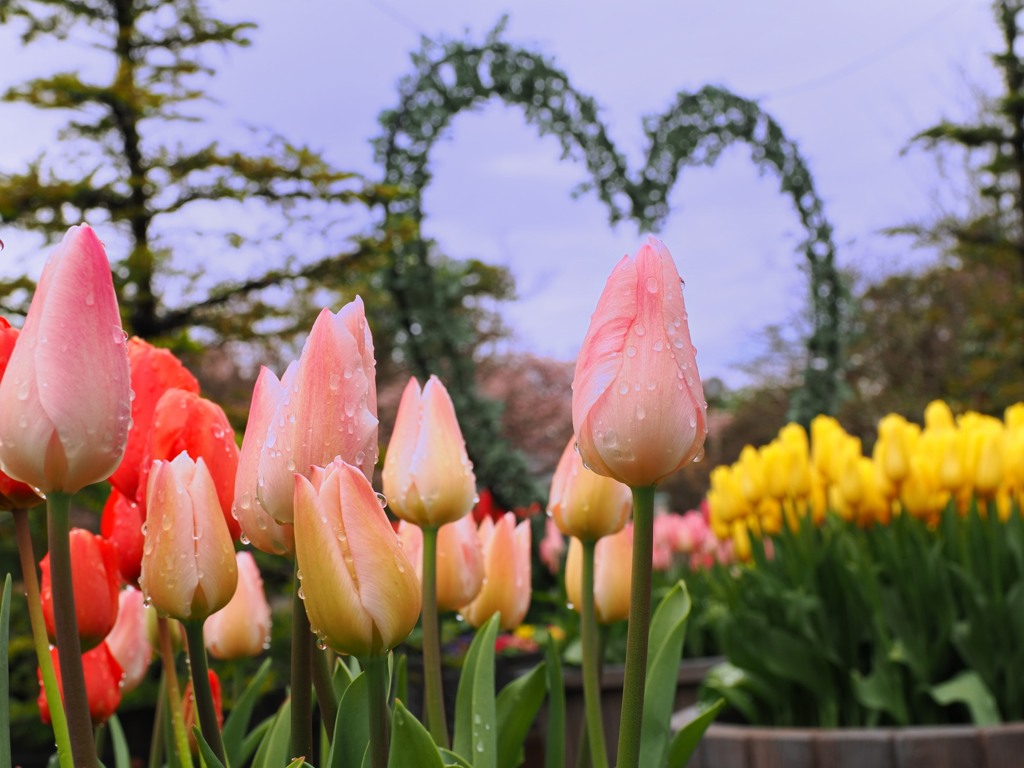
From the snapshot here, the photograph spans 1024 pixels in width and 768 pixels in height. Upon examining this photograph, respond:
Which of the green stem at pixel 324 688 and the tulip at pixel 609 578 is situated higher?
the tulip at pixel 609 578

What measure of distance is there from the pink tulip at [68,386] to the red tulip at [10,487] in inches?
3.5

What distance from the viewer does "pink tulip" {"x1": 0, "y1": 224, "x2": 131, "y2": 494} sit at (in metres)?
0.55

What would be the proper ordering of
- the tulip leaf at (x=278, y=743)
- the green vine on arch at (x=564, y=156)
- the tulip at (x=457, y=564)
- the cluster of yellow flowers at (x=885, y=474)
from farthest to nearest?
the green vine on arch at (x=564, y=156) < the cluster of yellow flowers at (x=885, y=474) < the tulip at (x=457, y=564) < the tulip leaf at (x=278, y=743)

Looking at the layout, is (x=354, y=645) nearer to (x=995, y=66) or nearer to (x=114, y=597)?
(x=114, y=597)

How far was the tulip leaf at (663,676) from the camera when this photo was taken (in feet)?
2.58

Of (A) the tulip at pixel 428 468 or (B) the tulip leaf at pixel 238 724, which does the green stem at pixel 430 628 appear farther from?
(B) the tulip leaf at pixel 238 724

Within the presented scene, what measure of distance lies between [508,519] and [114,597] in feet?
1.22

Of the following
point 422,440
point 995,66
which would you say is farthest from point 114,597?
point 995,66

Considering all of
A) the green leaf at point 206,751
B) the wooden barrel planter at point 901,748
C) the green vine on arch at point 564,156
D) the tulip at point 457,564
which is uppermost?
the green vine on arch at point 564,156

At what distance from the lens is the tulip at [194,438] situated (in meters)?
0.70

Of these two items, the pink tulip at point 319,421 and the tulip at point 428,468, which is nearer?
the pink tulip at point 319,421

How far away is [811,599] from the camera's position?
261cm

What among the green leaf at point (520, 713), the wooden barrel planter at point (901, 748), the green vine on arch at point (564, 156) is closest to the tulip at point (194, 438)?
the green leaf at point (520, 713)

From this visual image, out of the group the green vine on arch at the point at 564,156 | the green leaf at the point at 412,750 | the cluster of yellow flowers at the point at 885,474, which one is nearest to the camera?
the green leaf at the point at 412,750
